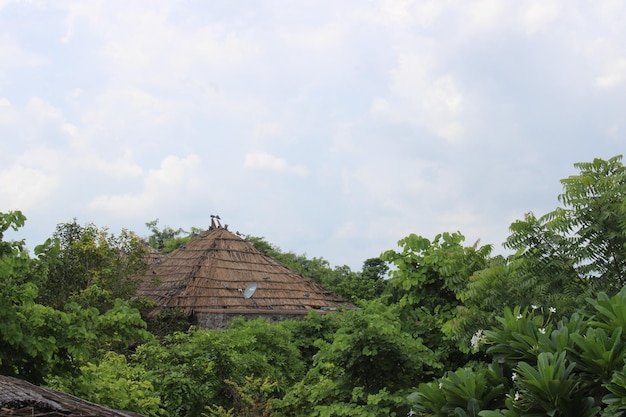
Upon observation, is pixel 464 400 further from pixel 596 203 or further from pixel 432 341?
pixel 432 341

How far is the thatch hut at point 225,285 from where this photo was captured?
20.8 meters

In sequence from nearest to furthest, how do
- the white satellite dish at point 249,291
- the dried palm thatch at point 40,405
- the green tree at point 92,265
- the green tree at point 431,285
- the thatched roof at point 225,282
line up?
the dried palm thatch at point 40,405, the green tree at point 431,285, the green tree at point 92,265, the thatched roof at point 225,282, the white satellite dish at point 249,291

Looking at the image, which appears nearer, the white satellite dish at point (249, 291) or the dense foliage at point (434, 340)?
the dense foliage at point (434, 340)

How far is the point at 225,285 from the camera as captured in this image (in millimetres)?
21891

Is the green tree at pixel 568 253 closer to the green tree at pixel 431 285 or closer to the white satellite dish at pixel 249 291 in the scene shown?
the green tree at pixel 431 285

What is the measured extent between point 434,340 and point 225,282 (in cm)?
1474

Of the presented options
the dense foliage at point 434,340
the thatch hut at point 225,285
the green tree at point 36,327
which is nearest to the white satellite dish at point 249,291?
the thatch hut at point 225,285

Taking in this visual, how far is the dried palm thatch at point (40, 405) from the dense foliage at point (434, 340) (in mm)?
1779

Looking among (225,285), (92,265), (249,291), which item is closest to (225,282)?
(225,285)

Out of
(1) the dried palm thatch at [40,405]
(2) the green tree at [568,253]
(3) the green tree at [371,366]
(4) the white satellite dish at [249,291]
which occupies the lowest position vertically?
(1) the dried palm thatch at [40,405]

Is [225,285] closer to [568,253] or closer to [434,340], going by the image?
[434,340]

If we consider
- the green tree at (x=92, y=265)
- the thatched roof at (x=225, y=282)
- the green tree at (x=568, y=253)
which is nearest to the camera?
the green tree at (x=568, y=253)

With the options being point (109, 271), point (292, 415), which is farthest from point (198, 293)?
point (292, 415)

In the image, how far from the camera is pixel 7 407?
3.63 m
